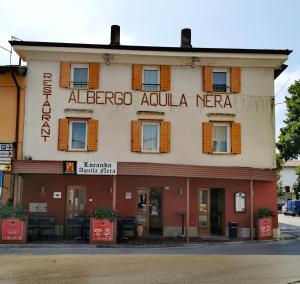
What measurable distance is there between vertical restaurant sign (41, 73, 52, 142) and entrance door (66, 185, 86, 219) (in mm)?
2730

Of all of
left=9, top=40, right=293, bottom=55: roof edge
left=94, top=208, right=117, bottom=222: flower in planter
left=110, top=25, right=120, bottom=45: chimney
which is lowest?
left=94, top=208, right=117, bottom=222: flower in planter

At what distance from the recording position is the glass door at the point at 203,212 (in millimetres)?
21875

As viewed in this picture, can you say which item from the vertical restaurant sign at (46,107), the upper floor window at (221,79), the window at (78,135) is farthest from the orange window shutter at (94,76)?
the upper floor window at (221,79)

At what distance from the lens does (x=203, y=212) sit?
21984mm

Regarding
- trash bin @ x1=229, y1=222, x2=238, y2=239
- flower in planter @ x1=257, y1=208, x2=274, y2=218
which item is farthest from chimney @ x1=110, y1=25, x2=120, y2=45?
flower in planter @ x1=257, y1=208, x2=274, y2=218

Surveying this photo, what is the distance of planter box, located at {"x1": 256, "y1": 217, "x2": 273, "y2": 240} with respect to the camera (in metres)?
20.4

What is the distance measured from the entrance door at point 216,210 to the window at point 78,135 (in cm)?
665

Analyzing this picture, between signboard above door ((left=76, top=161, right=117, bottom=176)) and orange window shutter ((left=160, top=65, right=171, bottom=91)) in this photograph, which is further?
orange window shutter ((left=160, top=65, right=171, bottom=91))

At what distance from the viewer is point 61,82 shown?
69.4 ft

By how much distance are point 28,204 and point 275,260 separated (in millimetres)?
11811

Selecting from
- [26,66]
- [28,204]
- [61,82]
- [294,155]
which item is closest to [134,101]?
[61,82]

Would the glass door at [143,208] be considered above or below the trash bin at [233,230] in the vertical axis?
above

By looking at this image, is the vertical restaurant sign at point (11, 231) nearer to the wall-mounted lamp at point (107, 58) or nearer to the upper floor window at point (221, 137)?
the wall-mounted lamp at point (107, 58)

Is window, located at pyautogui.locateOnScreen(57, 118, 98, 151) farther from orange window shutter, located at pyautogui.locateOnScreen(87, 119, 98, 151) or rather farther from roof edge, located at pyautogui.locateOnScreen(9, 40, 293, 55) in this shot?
roof edge, located at pyautogui.locateOnScreen(9, 40, 293, 55)
